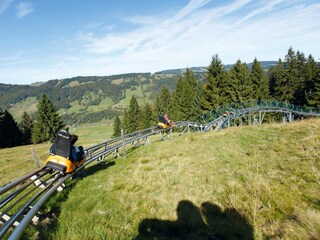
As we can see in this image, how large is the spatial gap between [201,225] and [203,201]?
976 millimetres

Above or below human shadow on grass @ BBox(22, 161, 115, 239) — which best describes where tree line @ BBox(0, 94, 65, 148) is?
below

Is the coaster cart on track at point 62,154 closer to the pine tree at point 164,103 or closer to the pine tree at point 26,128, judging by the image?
the pine tree at point 164,103

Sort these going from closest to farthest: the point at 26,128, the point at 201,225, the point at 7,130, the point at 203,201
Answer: the point at 201,225
the point at 203,201
the point at 7,130
the point at 26,128

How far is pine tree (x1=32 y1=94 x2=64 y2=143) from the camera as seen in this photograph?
6156cm

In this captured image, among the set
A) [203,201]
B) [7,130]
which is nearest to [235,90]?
[7,130]

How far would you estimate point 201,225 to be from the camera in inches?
215

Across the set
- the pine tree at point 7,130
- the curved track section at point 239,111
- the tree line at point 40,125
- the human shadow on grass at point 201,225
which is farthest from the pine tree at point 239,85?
the human shadow on grass at point 201,225

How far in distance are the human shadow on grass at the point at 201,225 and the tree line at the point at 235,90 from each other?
51.4 meters

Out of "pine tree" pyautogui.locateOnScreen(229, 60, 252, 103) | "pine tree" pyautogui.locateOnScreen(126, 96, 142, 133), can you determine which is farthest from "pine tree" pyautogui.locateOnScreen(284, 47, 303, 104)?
"pine tree" pyautogui.locateOnScreen(126, 96, 142, 133)

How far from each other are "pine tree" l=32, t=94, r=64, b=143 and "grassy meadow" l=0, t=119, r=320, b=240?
56908 mm

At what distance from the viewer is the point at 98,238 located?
194 inches

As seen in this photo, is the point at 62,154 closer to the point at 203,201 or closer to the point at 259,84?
the point at 203,201

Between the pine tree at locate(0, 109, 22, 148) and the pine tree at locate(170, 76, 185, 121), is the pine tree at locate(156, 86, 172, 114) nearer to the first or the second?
the pine tree at locate(170, 76, 185, 121)

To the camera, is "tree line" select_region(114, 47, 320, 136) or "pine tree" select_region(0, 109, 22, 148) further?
"pine tree" select_region(0, 109, 22, 148)
